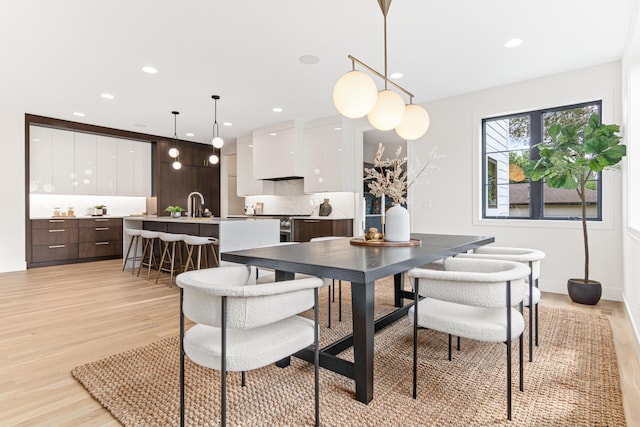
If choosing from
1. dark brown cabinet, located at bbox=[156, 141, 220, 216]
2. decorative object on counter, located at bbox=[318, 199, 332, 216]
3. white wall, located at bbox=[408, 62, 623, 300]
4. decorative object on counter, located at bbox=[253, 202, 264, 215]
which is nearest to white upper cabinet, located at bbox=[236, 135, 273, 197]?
decorative object on counter, located at bbox=[253, 202, 264, 215]

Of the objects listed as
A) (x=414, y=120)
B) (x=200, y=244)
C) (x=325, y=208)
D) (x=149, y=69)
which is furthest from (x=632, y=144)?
(x=149, y=69)

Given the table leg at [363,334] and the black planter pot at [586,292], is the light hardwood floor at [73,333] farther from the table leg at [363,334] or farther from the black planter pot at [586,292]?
the table leg at [363,334]

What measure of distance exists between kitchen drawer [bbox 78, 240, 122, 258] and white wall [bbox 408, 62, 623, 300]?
229 inches

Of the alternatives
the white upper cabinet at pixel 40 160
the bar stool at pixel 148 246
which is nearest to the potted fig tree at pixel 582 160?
the bar stool at pixel 148 246

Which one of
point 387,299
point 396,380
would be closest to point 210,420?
point 396,380

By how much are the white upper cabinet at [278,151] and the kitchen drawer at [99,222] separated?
2915 mm

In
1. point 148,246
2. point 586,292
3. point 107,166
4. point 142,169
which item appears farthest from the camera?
point 142,169

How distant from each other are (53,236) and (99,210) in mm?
1150

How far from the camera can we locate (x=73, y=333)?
2771 mm

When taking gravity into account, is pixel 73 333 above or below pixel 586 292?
below

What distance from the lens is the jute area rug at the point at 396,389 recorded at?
160cm

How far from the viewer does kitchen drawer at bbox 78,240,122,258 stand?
6562 mm

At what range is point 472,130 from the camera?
4.72 meters

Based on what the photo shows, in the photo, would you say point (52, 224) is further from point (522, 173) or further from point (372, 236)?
point (522, 173)
